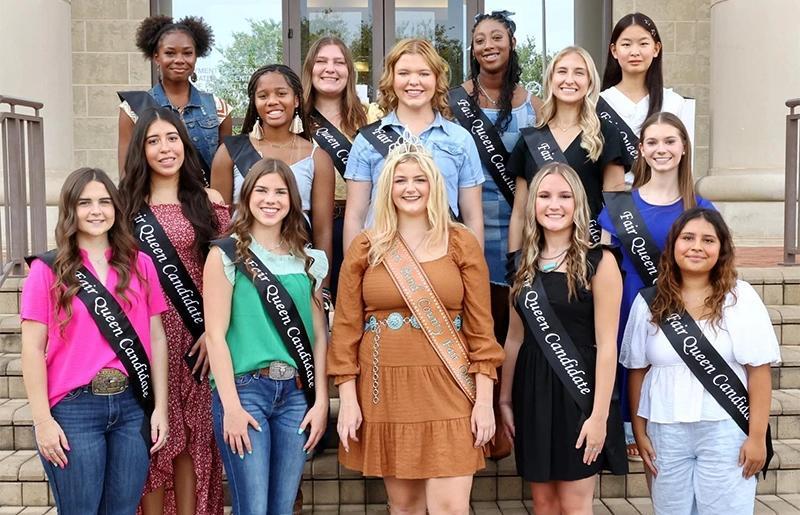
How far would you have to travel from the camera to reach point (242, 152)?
3951mm

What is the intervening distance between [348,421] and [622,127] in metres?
1.96

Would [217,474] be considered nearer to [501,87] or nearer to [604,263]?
[604,263]

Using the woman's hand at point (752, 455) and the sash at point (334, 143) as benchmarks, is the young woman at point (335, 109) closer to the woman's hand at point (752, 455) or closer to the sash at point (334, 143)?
the sash at point (334, 143)

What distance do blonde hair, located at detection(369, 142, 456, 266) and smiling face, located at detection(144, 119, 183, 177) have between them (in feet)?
2.97

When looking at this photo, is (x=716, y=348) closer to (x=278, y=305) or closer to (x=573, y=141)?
(x=573, y=141)

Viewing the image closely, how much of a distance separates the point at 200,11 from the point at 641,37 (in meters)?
7.35

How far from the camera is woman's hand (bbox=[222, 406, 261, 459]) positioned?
10.2ft

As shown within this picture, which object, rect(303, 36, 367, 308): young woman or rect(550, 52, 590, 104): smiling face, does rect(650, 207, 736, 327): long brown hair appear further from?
rect(303, 36, 367, 308): young woman

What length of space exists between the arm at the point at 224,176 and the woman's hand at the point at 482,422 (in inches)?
60.0

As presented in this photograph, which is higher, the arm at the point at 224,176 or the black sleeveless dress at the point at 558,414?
the arm at the point at 224,176

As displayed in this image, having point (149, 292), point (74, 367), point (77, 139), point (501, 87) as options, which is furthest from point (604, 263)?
point (77, 139)

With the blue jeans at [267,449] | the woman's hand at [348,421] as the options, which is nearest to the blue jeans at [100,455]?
the blue jeans at [267,449]

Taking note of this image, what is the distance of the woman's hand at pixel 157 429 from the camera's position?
127 inches

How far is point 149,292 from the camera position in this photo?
3270 mm
